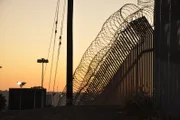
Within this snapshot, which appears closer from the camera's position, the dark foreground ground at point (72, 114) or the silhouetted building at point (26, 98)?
the dark foreground ground at point (72, 114)

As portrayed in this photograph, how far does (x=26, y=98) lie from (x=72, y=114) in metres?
10.6

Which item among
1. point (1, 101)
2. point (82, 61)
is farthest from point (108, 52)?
point (1, 101)

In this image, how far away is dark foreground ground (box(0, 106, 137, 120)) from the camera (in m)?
14.3

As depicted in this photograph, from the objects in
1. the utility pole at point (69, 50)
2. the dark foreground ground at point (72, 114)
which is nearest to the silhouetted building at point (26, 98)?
the utility pole at point (69, 50)

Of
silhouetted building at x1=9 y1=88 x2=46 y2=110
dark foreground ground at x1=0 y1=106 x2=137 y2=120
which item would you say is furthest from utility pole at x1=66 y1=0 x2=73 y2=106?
dark foreground ground at x1=0 y1=106 x2=137 y2=120

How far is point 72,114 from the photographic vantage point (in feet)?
49.4

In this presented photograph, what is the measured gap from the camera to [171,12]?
13352 millimetres

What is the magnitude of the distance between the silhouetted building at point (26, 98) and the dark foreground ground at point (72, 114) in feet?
28.0

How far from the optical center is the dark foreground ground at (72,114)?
14.3m

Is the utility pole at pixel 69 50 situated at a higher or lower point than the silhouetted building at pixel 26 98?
higher

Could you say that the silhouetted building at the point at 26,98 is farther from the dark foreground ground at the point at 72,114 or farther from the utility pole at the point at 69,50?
the dark foreground ground at the point at 72,114

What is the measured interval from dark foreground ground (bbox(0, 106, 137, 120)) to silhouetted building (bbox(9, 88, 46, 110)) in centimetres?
854

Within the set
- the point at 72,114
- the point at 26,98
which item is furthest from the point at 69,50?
the point at 72,114

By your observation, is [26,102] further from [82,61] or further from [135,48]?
A: [135,48]
